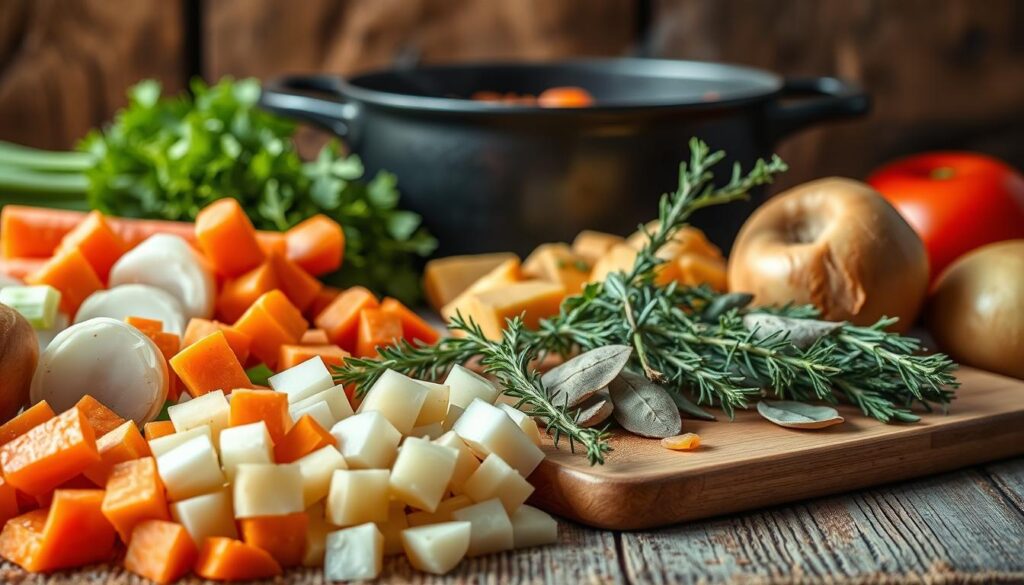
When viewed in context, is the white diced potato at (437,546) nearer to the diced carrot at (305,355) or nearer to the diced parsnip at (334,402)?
the diced parsnip at (334,402)

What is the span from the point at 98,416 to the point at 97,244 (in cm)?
51

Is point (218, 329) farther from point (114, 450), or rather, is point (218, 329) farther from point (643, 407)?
point (643, 407)

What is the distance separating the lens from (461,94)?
257 centimetres

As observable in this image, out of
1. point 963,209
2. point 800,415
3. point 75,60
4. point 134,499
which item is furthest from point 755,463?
point 75,60

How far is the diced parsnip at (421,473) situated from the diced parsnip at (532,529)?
92mm

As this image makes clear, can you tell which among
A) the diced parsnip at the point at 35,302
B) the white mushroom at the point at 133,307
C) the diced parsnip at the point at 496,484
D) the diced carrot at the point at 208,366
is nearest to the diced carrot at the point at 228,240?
the white mushroom at the point at 133,307

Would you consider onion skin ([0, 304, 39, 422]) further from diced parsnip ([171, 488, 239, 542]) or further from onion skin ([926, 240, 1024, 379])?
onion skin ([926, 240, 1024, 379])

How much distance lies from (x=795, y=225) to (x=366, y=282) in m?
0.82

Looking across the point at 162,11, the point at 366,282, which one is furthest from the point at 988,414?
the point at 162,11

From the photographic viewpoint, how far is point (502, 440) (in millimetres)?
1283

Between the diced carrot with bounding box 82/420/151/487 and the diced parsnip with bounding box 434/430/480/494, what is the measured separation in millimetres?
335

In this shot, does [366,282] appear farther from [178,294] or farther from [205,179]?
[178,294]

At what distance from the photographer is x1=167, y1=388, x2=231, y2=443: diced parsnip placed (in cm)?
128

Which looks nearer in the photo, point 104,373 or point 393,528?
point 393,528
